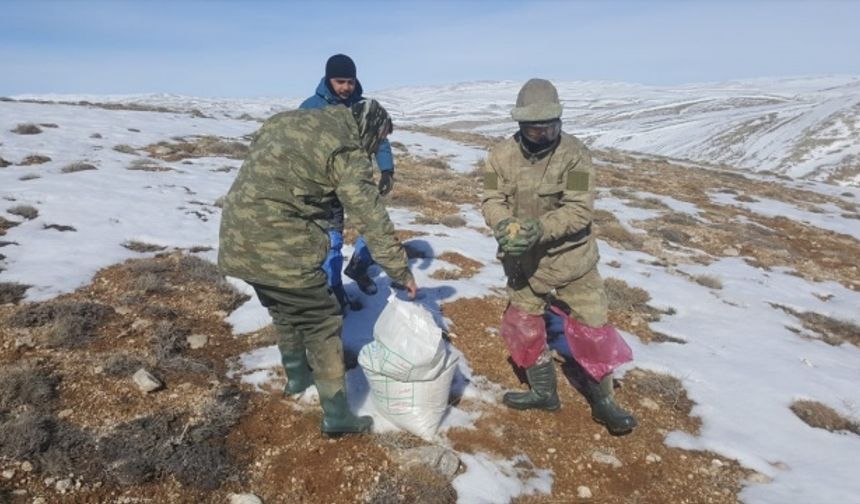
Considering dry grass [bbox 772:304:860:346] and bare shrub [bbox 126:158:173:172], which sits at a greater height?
bare shrub [bbox 126:158:173:172]

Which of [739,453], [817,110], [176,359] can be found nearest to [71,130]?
[176,359]

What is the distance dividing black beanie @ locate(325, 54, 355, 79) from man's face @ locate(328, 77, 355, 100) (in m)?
0.03

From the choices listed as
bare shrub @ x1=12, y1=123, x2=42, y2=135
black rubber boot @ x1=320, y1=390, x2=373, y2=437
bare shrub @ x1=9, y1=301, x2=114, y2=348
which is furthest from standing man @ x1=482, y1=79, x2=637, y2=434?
bare shrub @ x1=12, y1=123, x2=42, y2=135

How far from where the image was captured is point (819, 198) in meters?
18.2

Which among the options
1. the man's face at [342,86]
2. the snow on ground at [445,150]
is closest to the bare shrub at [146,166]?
the snow on ground at [445,150]

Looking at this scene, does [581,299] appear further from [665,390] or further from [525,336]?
[665,390]

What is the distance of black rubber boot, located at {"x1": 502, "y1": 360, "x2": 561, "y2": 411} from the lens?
4.08m

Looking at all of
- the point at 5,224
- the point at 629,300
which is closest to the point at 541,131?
the point at 629,300

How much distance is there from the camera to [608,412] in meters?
3.96

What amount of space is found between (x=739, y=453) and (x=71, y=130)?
56.8 feet

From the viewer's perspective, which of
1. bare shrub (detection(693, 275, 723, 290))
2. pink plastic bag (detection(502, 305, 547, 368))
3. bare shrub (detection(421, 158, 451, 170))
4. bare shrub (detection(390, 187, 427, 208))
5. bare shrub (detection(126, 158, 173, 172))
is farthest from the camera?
bare shrub (detection(421, 158, 451, 170))

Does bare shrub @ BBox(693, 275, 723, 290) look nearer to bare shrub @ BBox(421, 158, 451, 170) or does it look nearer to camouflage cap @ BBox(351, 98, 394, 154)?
camouflage cap @ BBox(351, 98, 394, 154)

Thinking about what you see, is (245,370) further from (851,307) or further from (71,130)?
(71,130)

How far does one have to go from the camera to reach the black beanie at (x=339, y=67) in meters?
4.54
